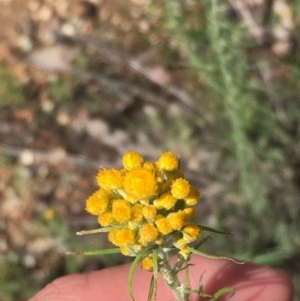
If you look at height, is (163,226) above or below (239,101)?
below

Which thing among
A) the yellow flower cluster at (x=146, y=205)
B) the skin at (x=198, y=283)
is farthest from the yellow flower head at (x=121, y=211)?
the skin at (x=198, y=283)

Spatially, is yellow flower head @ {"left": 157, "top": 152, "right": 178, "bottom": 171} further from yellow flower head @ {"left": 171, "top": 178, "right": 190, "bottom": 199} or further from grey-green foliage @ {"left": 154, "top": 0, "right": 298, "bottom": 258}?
grey-green foliage @ {"left": 154, "top": 0, "right": 298, "bottom": 258}

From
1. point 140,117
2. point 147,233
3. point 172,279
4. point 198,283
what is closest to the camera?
point 147,233

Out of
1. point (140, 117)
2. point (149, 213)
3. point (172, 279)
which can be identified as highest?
point (140, 117)

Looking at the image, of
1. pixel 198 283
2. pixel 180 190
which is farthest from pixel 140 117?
pixel 180 190

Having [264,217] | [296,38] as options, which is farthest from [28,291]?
[296,38]

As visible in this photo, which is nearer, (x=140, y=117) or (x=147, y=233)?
(x=147, y=233)

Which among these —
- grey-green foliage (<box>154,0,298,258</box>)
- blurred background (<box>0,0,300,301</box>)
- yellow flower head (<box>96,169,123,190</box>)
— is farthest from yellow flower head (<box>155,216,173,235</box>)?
blurred background (<box>0,0,300,301</box>)

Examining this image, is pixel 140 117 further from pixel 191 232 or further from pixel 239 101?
pixel 191 232

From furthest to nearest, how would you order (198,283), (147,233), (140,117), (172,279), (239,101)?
(140,117), (239,101), (198,283), (172,279), (147,233)
